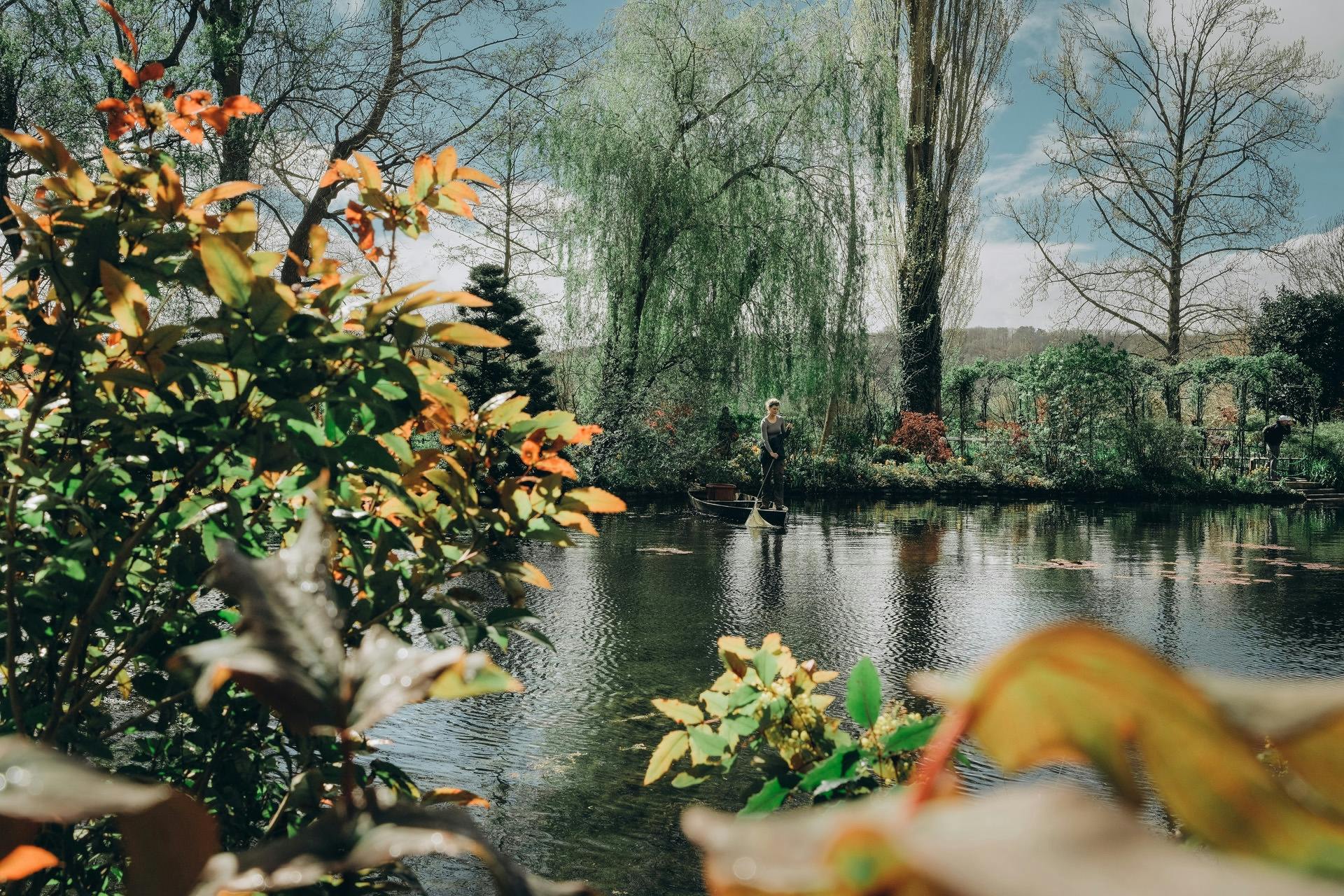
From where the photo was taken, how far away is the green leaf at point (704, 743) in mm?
1248

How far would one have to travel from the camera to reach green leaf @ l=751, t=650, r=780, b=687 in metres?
1.31

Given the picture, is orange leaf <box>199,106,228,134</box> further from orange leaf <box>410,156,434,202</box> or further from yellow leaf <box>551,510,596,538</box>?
yellow leaf <box>551,510,596,538</box>

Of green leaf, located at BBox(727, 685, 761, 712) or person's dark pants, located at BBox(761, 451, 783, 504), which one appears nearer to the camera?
green leaf, located at BBox(727, 685, 761, 712)

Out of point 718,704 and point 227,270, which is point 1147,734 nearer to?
point 227,270

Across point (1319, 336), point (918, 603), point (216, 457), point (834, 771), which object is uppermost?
point (1319, 336)

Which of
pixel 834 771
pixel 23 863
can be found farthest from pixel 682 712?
pixel 23 863

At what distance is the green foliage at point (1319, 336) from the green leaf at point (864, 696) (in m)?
28.8

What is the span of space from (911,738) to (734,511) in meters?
12.0

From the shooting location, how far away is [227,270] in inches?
36.8

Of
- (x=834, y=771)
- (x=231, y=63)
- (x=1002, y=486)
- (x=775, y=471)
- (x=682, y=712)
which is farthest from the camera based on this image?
(x=1002, y=486)

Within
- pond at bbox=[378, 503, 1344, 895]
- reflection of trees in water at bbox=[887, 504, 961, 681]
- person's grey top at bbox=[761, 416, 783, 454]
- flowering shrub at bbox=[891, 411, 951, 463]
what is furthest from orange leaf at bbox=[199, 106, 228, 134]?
flowering shrub at bbox=[891, 411, 951, 463]

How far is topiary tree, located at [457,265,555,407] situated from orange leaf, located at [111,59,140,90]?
14226 mm

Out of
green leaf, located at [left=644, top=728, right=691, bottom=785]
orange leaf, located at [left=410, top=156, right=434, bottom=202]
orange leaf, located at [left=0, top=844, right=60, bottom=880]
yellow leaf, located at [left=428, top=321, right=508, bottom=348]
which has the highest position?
orange leaf, located at [left=410, top=156, right=434, bottom=202]

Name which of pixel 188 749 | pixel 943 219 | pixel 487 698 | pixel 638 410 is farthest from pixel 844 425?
pixel 188 749
